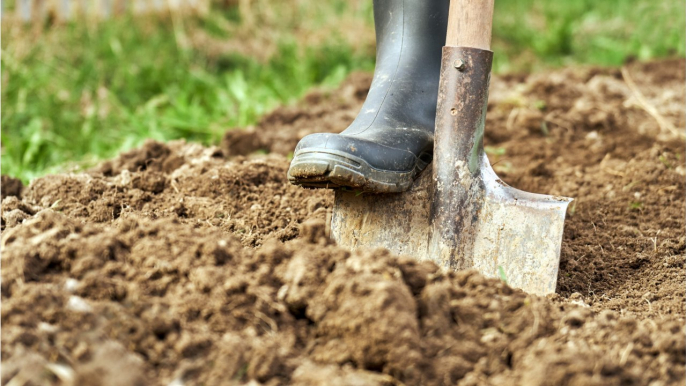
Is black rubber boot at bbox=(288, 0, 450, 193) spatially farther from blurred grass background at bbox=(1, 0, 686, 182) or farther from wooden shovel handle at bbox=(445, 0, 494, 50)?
blurred grass background at bbox=(1, 0, 686, 182)

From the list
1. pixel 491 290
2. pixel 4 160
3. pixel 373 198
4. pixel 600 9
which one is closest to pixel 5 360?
pixel 491 290

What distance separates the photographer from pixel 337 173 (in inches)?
63.3

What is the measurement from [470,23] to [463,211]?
502 mm

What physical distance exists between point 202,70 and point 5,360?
12.5 ft

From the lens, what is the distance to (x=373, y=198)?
179 centimetres

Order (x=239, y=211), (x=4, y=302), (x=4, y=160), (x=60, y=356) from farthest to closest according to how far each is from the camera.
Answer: (x=4, y=160) → (x=239, y=211) → (x=4, y=302) → (x=60, y=356)

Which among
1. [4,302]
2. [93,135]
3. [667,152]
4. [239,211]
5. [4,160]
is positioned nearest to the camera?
[4,302]

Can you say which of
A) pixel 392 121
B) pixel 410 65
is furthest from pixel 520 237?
pixel 410 65

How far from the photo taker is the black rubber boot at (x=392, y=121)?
5.38 ft

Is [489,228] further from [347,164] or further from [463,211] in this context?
[347,164]

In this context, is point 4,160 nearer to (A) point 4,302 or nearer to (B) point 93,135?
(B) point 93,135

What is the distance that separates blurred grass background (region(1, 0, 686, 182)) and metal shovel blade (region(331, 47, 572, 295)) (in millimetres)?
1462

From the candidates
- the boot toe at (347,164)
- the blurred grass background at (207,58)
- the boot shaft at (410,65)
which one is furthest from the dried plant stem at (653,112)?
the boot toe at (347,164)

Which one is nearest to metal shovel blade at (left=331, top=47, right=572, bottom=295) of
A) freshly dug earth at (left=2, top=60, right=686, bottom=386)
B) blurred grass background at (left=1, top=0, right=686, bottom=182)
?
freshly dug earth at (left=2, top=60, right=686, bottom=386)
